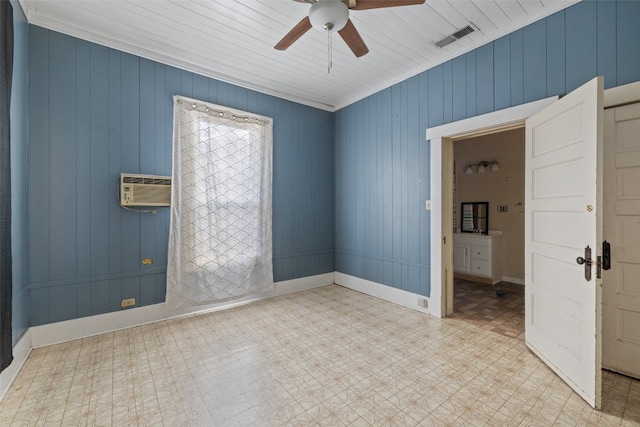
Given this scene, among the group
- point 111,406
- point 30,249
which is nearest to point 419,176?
point 111,406

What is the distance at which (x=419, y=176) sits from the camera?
3412mm

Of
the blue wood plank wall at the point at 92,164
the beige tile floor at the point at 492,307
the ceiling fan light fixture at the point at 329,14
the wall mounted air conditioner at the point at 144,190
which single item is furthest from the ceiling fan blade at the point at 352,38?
the beige tile floor at the point at 492,307

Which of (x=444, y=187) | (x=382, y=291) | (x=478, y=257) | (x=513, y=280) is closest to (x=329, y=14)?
(x=444, y=187)

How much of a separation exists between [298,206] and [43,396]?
314 cm

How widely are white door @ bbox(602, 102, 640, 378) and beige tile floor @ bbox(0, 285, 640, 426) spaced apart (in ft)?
0.70

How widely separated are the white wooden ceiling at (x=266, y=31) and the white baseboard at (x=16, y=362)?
2739 millimetres

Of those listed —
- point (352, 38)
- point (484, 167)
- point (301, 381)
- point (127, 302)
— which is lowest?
point (301, 381)

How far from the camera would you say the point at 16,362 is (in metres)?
2.10

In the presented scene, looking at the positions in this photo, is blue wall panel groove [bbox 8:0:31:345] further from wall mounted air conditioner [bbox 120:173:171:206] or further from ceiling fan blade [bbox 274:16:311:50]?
ceiling fan blade [bbox 274:16:311:50]

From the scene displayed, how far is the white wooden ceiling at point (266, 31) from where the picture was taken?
2.35 meters

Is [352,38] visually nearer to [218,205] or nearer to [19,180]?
[218,205]

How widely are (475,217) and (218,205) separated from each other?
4.32m

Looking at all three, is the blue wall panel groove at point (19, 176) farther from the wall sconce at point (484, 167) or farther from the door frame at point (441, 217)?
the wall sconce at point (484, 167)

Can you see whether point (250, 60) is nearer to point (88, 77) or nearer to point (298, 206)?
point (88, 77)
